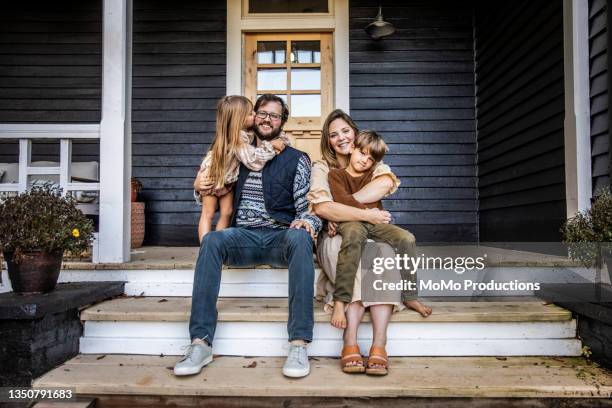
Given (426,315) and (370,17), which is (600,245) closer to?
(426,315)

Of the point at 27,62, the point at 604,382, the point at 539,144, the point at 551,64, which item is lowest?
the point at 604,382

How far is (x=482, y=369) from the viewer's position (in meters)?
1.83

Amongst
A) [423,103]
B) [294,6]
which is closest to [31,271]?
[294,6]

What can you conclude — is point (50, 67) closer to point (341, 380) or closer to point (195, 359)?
point (195, 359)

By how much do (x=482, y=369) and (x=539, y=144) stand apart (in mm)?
1936

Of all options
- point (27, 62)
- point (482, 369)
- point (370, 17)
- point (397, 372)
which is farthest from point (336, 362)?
point (27, 62)

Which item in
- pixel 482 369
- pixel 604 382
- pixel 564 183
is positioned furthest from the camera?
pixel 564 183

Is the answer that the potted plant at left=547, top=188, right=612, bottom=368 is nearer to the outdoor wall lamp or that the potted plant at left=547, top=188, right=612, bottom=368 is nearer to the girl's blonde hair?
the girl's blonde hair

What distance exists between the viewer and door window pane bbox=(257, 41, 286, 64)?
4.28 m

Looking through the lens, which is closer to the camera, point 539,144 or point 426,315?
point 426,315

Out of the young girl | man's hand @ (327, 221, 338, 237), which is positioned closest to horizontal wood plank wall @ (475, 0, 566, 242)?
man's hand @ (327, 221, 338, 237)

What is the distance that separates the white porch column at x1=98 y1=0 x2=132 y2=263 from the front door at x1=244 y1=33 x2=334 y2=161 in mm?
1851

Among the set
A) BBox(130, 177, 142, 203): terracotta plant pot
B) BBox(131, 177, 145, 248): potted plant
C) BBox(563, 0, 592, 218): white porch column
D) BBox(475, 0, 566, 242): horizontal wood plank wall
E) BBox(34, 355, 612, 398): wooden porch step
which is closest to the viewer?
BBox(34, 355, 612, 398): wooden porch step

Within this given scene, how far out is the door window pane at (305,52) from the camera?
4.27m
